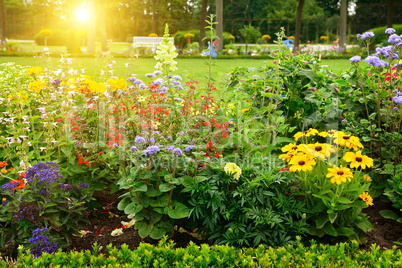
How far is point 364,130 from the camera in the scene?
3361mm

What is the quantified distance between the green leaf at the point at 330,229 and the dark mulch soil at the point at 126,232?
0.33 meters

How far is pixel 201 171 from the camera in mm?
2879

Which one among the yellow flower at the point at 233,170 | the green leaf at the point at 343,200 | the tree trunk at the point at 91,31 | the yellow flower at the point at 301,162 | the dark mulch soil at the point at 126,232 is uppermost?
the tree trunk at the point at 91,31

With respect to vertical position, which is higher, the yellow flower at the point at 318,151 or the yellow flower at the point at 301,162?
the yellow flower at the point at 318,151

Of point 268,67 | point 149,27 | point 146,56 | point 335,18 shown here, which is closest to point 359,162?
A: point 268,67

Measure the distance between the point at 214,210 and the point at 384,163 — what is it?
182cm

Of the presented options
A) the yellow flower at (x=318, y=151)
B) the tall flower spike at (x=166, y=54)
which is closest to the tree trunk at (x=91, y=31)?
the tall flower spike at (x=166, y=54)

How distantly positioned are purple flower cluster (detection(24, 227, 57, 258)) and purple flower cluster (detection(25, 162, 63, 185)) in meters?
0.35

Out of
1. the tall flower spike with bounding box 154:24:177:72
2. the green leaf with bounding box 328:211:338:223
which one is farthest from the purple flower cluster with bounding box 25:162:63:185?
the green leaf with bounding box 328:211:338:223

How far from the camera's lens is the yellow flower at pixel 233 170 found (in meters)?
2.57

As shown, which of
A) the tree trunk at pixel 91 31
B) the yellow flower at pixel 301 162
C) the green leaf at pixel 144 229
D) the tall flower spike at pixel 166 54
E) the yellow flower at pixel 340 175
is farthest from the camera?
the tree trunk at pixel 91 31

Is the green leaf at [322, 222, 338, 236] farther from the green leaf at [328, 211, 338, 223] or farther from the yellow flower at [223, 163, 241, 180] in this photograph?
the yellow flower at [223, 163, 241, 180]

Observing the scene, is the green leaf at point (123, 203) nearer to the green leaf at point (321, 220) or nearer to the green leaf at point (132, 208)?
the green leaf at point (132, 208)

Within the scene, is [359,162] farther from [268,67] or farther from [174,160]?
[268,67]
